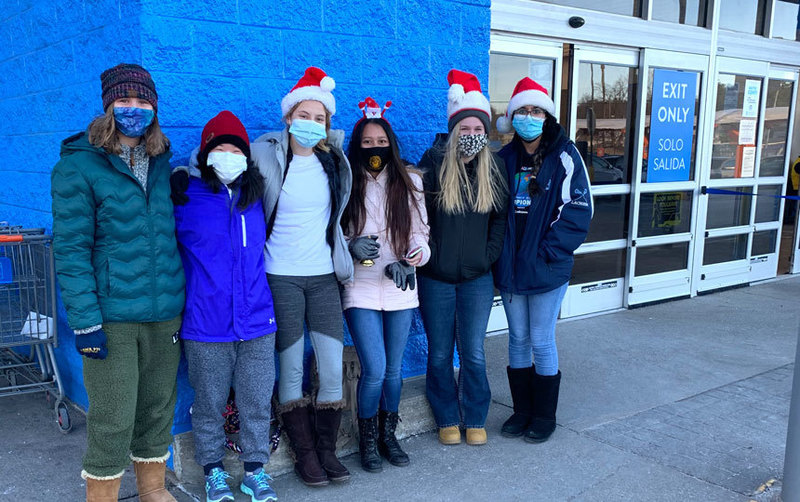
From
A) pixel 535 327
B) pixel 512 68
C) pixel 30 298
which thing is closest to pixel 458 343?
pixel 535 327

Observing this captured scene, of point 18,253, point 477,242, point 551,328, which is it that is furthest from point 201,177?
point 551,328

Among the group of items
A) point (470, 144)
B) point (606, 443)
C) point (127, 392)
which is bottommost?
point (606, 443)

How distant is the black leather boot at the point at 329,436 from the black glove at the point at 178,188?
121cm

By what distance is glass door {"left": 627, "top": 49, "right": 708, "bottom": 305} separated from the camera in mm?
6391

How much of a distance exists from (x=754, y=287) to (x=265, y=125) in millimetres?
6706

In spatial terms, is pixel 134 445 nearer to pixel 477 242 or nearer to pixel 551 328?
pixel 477 242

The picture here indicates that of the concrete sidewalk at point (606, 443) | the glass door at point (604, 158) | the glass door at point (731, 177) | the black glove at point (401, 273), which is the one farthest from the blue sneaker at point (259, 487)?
the glass door at point (731, 177)

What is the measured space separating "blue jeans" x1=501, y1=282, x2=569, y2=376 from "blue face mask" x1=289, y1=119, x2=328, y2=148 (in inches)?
56.4

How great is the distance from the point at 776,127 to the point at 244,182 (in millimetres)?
7364

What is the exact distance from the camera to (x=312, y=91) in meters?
3.13

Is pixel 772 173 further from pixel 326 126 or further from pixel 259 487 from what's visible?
pixel 259 487

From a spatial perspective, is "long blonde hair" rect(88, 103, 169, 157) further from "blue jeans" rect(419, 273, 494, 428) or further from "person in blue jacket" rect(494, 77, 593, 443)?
"person in blue jacket" rect(494, 77, 593, 443)

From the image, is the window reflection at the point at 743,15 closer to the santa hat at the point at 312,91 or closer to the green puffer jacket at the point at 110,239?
the santa hat at the point at 312,91

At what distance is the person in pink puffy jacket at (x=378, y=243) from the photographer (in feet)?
10.8
